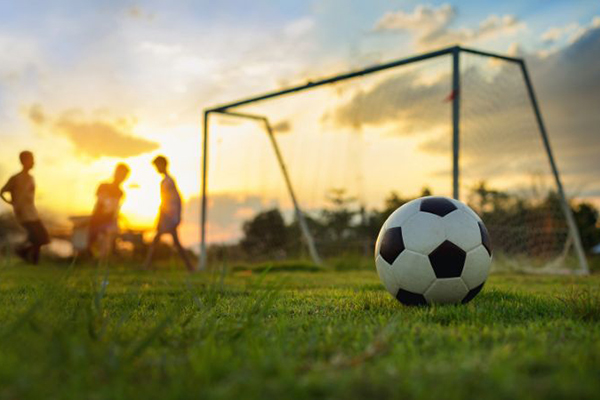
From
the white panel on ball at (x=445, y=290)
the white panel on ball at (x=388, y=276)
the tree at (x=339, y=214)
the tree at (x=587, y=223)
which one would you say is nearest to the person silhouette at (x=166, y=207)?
the white panel on ball at (x=388, y=276)

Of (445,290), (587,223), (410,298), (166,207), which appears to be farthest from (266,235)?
(445,290)

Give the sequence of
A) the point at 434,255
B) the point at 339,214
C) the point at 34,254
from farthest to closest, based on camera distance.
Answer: the point at 339,214 → the point at 34,254 → the point at 434,255

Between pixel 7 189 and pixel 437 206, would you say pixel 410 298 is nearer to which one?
pixel 437 206

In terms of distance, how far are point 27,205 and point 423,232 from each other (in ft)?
25.9

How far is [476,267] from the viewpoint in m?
3.73

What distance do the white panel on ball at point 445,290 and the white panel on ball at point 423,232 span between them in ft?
0.75

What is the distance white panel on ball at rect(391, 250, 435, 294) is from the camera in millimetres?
3643

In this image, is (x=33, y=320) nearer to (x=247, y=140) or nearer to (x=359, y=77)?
(x=359, y=77)

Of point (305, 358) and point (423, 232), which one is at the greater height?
point (423, 232)

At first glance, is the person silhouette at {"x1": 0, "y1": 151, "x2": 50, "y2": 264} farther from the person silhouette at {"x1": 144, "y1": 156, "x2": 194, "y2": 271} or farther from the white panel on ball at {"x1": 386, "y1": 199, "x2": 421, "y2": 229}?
the white panel on ball at {"x1": 386, "y1": 199, "x2": 421, "y2": 229}

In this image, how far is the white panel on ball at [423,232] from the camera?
3.66 m

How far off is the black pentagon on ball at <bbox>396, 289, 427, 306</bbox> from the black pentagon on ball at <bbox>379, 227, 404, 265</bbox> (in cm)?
22

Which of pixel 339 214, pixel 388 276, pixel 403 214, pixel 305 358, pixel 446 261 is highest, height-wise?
pixel 339 214

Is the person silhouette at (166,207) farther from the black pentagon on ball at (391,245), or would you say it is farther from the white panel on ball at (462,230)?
the white panel on ball at (462,230)
